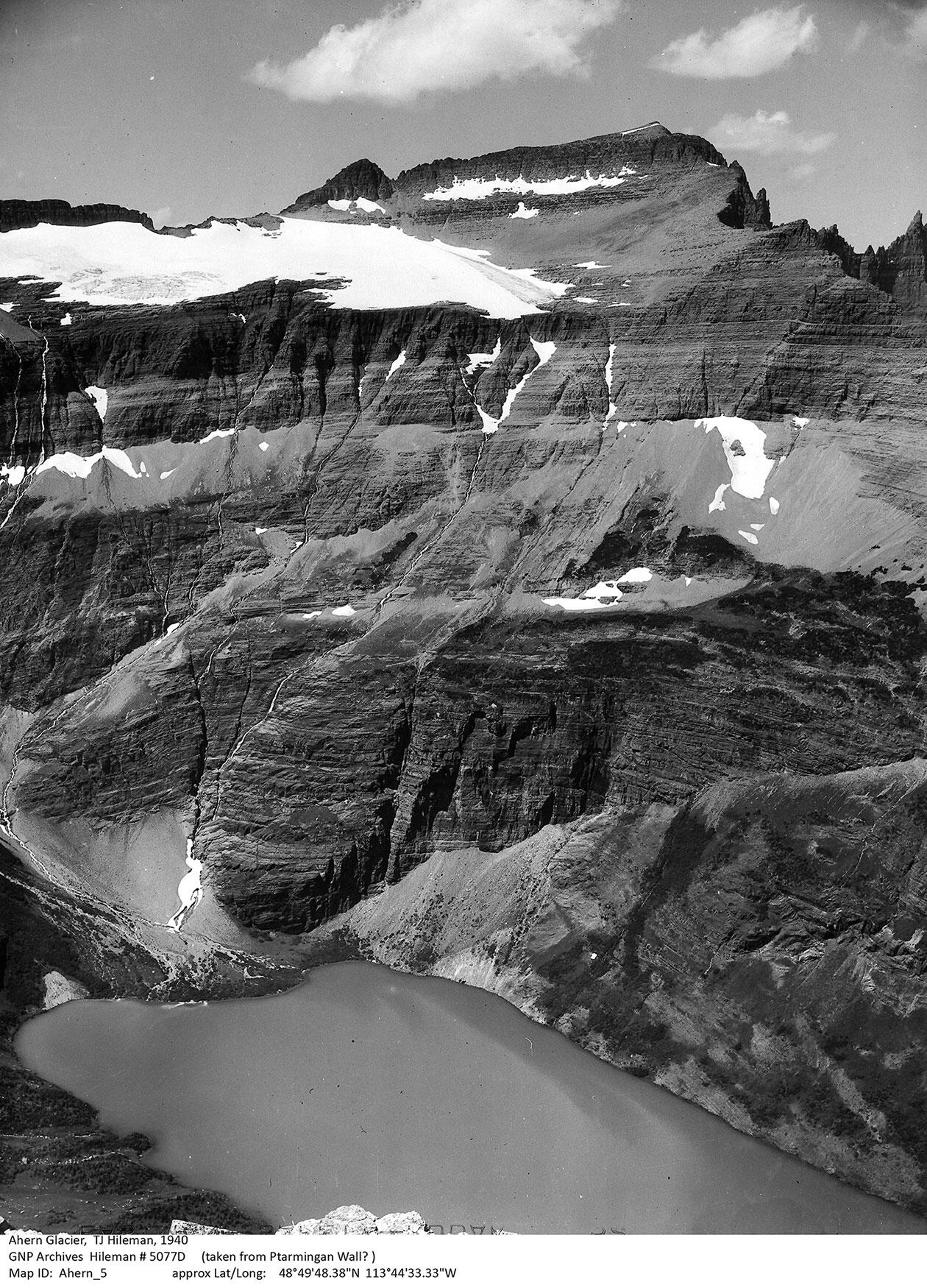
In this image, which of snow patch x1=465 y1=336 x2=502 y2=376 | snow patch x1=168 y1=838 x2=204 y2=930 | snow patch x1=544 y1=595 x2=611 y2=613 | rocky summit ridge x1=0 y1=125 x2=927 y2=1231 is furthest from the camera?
snow patch x1=465 y1=336 x2=502 y2=376

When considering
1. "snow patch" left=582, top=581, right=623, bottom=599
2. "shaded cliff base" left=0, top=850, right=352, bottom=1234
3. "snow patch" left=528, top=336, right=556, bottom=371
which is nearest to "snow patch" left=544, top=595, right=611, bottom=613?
"snow patch" left=582, top=581, right=623, bottom=599

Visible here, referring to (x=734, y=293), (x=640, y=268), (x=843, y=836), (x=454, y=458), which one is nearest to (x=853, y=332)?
(x=734, y=293)

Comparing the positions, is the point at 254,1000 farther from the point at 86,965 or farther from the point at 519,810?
the point at 519,810

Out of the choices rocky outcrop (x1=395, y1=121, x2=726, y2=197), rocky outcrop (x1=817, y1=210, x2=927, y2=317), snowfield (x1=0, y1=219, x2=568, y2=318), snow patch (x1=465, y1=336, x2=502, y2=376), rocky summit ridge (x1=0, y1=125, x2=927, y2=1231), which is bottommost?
rocky summit ridge (x1=0, y1=125, x2=927, y2=1231)

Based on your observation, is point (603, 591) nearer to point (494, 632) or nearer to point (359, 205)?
point (494, 632)

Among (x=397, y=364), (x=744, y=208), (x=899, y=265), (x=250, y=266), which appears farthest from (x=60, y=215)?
(x=899, y=265)

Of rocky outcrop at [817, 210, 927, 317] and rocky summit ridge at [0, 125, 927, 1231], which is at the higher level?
rocky outcrop at [817, 210, 927, 317]

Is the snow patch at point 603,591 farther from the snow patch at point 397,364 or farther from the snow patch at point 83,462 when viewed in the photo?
the snow patch at point 83,462

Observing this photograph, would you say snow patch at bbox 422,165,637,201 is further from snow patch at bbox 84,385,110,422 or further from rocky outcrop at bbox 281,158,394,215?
snow patch at bbox 84,385,110,422
